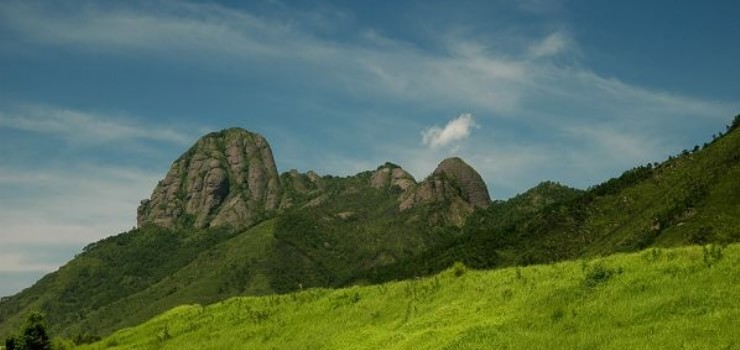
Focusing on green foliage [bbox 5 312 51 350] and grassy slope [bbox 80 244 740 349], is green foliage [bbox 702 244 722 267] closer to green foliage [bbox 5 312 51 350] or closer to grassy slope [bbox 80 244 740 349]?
grassy slope [bbox 80 244 740 349]

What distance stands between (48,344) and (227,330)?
25.4 metres

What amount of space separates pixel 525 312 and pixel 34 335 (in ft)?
150

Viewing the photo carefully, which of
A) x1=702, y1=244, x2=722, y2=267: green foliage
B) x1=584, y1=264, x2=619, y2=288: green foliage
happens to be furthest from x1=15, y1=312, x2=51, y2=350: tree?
x1=702, y1=244, x2=722, y2=267: green foliage

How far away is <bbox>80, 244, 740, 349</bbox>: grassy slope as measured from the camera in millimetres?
18125

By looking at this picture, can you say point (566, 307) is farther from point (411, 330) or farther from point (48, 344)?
point (48, 344)

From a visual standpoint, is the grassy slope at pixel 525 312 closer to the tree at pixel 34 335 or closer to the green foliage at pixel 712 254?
the green foliage at pixel 712 254

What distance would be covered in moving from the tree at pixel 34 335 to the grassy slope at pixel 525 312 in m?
23.2

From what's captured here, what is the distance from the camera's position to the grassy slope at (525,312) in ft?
59.5

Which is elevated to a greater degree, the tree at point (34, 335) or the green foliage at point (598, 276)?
the tree at point (34, 335)

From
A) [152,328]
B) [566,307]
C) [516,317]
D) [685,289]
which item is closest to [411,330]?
[516,317]

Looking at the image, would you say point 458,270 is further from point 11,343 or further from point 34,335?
point 11,343

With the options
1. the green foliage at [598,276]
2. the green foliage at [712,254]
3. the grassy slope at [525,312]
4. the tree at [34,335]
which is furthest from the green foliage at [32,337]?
the green foliage at [712,254]

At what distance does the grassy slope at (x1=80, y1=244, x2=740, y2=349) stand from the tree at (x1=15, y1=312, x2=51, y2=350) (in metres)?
23.2

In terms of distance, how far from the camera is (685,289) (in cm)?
1966
